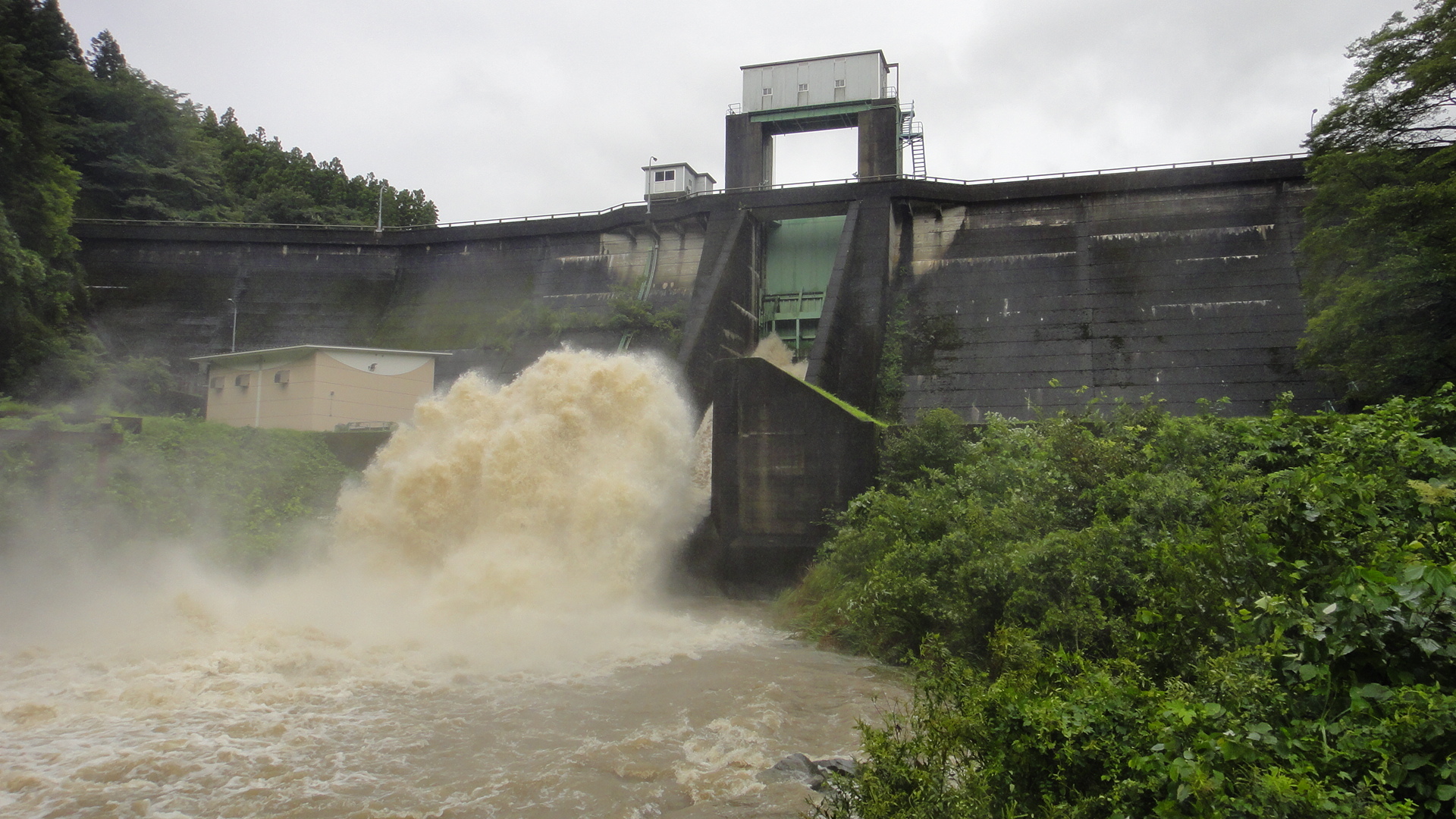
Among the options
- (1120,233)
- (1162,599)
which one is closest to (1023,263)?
(1120,233)

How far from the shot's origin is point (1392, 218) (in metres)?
13.9

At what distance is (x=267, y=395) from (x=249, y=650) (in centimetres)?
1278

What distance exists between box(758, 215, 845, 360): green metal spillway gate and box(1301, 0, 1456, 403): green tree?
1083 centimetres

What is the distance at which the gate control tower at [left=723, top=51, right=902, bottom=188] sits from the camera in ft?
80.9

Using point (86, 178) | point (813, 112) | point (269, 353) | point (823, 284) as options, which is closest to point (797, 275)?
point (823, 284)

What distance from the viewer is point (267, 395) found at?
21422mm

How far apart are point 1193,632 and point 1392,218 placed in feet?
36.5

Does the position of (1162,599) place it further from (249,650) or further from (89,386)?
(89,386)

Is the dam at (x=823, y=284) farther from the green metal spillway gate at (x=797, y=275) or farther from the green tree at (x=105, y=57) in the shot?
the green tree at (x=105, y=57)

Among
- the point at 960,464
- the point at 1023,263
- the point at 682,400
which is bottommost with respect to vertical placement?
the point at 960,464

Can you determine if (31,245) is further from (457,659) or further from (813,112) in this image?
(813,112)

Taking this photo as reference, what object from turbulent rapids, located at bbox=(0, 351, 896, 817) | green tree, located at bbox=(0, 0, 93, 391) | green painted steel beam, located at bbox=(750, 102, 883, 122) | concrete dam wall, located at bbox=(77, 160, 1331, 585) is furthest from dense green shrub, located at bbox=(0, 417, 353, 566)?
green painted steel beam, located at bbox=(750, 102, 883, 122)

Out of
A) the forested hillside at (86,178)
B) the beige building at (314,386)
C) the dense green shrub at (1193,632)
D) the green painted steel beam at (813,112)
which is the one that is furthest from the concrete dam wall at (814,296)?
the forested hillside at (86,178)

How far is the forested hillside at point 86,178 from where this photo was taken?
18594mm
